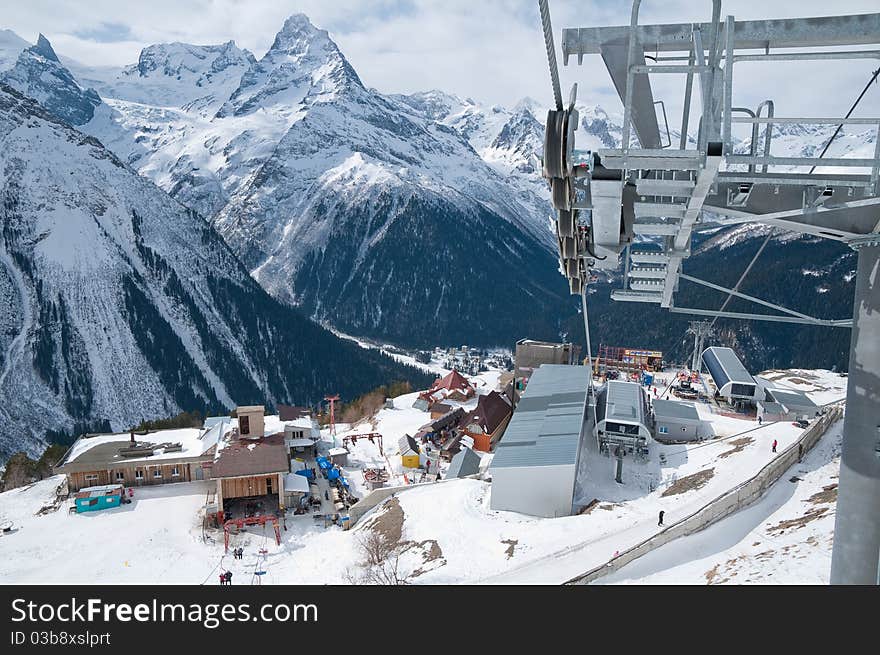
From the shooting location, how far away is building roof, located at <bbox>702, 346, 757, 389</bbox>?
174 ft

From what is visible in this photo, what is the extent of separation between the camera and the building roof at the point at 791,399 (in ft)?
161

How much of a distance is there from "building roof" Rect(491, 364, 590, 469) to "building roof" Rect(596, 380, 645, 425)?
6.15 feet

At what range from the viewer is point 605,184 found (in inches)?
273

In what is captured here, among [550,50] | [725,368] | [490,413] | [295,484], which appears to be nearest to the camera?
[550,50]

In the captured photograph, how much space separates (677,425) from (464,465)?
56.6ft

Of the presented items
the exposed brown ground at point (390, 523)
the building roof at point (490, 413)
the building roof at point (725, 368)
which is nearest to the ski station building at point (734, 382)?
the building roof at point (725, 368)

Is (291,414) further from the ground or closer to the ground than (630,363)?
closer to the ground

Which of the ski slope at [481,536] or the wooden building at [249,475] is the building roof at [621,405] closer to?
the ski slope at [481,536]

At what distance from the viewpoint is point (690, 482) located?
3084 centimetres

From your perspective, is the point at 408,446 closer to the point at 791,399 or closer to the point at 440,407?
the point at 440,407

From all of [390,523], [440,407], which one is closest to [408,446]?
[440,407]

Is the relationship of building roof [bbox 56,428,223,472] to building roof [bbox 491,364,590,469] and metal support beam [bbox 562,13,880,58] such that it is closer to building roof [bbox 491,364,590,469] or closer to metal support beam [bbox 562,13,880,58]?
building roof [bbox 491,364,590,469]

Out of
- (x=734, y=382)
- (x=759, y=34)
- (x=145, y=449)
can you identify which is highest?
(x=759, y=34)
